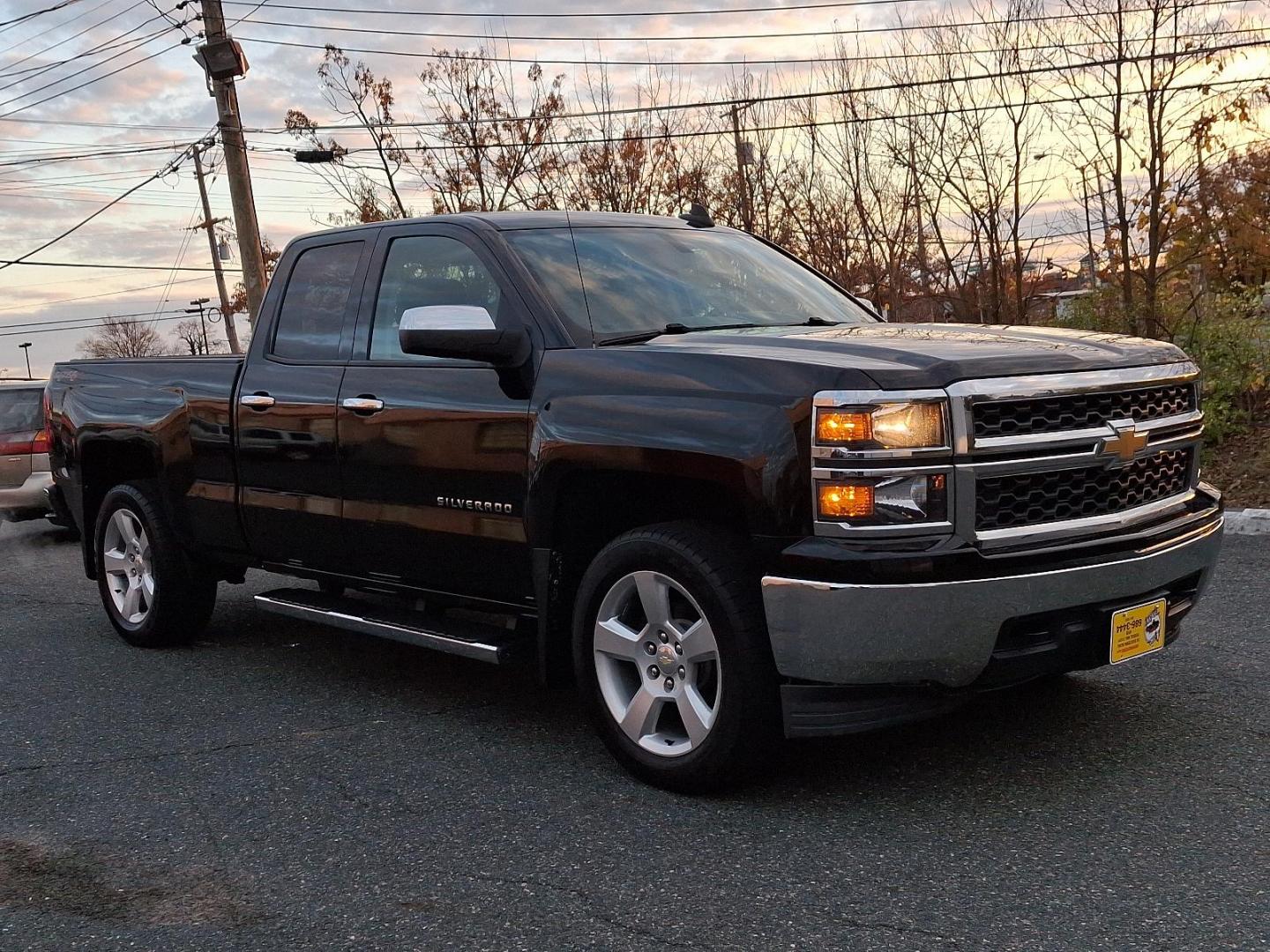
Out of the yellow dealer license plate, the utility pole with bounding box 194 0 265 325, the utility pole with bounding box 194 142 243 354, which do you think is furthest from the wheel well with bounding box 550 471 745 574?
the utility pole with bounding box 194 142 243 354

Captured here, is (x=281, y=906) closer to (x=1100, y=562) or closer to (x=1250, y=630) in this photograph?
(x=1100, y=562)

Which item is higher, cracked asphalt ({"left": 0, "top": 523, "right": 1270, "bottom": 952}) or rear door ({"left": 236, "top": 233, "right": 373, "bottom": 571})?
rear door ({"left": 236, "top": 233, "right": 373, "bottom": 571})

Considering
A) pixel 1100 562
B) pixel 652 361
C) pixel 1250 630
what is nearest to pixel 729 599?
pixel 652 361

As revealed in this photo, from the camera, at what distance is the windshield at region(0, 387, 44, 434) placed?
1144cm

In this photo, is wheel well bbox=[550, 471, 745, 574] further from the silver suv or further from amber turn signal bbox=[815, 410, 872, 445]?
the silver suv

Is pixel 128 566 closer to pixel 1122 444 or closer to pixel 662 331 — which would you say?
pixel 662 331

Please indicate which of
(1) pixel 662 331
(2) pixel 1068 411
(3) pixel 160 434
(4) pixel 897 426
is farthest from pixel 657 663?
(3) pixel 160 434

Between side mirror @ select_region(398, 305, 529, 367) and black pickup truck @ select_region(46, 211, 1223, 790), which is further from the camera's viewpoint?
side mirror @ select_region(398, 305, 529, 367)

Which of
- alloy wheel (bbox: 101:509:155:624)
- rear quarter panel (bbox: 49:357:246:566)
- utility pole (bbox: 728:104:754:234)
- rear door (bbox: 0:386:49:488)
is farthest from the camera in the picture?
utility pole (bbox: 728:104:754:234)

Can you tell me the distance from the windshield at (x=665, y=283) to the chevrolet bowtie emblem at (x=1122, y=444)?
56.9 inches

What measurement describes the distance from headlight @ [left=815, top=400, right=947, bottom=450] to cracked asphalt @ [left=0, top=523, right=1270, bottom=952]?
1.11 metres

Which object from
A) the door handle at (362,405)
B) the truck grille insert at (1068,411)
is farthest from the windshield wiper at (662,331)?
the truck grille insert at (1068,411)

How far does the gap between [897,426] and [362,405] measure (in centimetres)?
237

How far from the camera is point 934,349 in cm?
383
